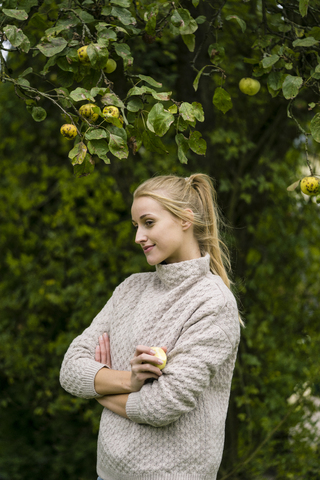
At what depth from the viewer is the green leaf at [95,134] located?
1.34m

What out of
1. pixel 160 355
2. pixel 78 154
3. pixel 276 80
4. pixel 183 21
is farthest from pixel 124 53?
pixel 160 355

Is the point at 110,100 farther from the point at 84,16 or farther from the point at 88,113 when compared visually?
the point at 84,16

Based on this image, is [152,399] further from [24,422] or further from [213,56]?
[24,422]

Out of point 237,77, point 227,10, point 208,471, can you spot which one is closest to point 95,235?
point 237,77

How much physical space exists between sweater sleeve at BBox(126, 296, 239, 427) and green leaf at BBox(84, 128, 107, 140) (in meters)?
0.59

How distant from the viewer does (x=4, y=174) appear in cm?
432

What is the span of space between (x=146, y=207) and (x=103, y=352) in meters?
0.51

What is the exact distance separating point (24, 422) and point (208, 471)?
280cm

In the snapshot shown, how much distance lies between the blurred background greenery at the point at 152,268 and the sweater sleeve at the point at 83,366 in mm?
715

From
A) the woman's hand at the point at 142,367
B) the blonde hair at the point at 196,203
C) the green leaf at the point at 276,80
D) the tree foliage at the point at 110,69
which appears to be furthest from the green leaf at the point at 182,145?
the woman's hand at the point at 142,367

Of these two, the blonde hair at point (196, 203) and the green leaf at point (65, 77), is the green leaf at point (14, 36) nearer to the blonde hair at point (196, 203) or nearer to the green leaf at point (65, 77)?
the green leaf at point (65, 77)

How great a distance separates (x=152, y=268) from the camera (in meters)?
2.97

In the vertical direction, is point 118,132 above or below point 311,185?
above

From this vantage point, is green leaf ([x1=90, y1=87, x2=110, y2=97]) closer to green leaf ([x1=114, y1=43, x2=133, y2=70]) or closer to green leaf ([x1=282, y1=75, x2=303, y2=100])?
green leaf ([x1=114, y1=43, x2=133, y2=70])
